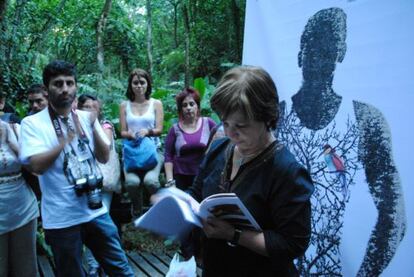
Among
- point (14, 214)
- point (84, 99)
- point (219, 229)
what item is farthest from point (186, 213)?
point (84, 99)

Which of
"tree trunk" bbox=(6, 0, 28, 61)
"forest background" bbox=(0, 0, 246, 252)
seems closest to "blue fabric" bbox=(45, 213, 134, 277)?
"forest background" bbox=(0, 0, 246, 252)

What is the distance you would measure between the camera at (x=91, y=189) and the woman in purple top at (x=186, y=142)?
1.26m

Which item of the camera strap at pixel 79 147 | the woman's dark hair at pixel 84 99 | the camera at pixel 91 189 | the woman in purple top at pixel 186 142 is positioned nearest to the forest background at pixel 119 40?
the woman in purple top at pixel 186 142

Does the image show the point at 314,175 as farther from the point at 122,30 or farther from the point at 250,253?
the point at 122,30

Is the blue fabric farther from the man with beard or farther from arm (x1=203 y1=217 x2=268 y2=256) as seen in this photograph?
arm (x1=203 y1=217 x2=268 y2=256)

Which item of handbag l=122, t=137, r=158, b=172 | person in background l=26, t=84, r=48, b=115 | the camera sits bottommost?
handbag l=122, t=137, r=158, b=172

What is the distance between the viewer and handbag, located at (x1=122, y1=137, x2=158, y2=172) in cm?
374

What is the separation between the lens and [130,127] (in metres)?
3.93

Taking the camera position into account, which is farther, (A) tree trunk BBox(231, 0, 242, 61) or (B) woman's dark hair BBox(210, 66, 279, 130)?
(A) tree trunk BBox(231, 0, 242, 61)

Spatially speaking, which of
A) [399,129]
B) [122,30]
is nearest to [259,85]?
[399,129]

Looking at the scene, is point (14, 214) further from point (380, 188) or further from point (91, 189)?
point (380, 188)

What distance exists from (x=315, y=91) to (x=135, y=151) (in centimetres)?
207

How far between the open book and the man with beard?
3.15 feet

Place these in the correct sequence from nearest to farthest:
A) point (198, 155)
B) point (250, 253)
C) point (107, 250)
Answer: point (250, 253) → point (107, 250) → point (198, 155)
